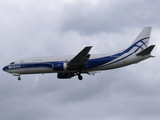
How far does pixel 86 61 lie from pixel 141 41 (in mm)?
9577

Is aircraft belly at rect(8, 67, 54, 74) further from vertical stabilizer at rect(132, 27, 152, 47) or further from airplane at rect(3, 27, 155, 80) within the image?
vertical stabilizer at rect(132, 27, 152, 47)

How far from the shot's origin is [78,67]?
62.7 metres

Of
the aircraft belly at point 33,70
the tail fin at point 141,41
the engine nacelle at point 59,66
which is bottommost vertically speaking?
the engine nacelle at point 59,66

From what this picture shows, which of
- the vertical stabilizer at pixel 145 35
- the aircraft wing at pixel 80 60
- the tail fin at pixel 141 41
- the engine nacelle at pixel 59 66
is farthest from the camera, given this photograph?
the vertical stabilizer at pixel 145 35

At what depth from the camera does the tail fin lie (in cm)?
6291

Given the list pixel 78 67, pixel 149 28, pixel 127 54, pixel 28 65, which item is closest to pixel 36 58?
pixel 28 65

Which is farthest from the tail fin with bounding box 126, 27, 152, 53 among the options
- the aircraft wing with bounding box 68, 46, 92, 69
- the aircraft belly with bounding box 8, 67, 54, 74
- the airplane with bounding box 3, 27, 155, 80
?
the aircraft belly with bounding box 8, 67, 54, 74

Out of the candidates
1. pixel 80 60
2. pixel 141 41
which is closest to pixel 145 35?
pixel 141 41

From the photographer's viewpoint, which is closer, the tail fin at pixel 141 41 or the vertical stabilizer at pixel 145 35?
the tail fin at pixel 141 41

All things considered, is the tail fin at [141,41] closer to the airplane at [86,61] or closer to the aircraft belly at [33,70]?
the airplane at [86,61]

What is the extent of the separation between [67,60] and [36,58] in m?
5.46

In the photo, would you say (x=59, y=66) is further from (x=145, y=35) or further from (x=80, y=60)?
(x=145, y=35)

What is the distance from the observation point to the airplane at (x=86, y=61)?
60.6 metres

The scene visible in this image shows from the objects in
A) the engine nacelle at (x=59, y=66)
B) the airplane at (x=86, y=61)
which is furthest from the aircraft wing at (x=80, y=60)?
the engine nacelle at (x=59, y=66)
